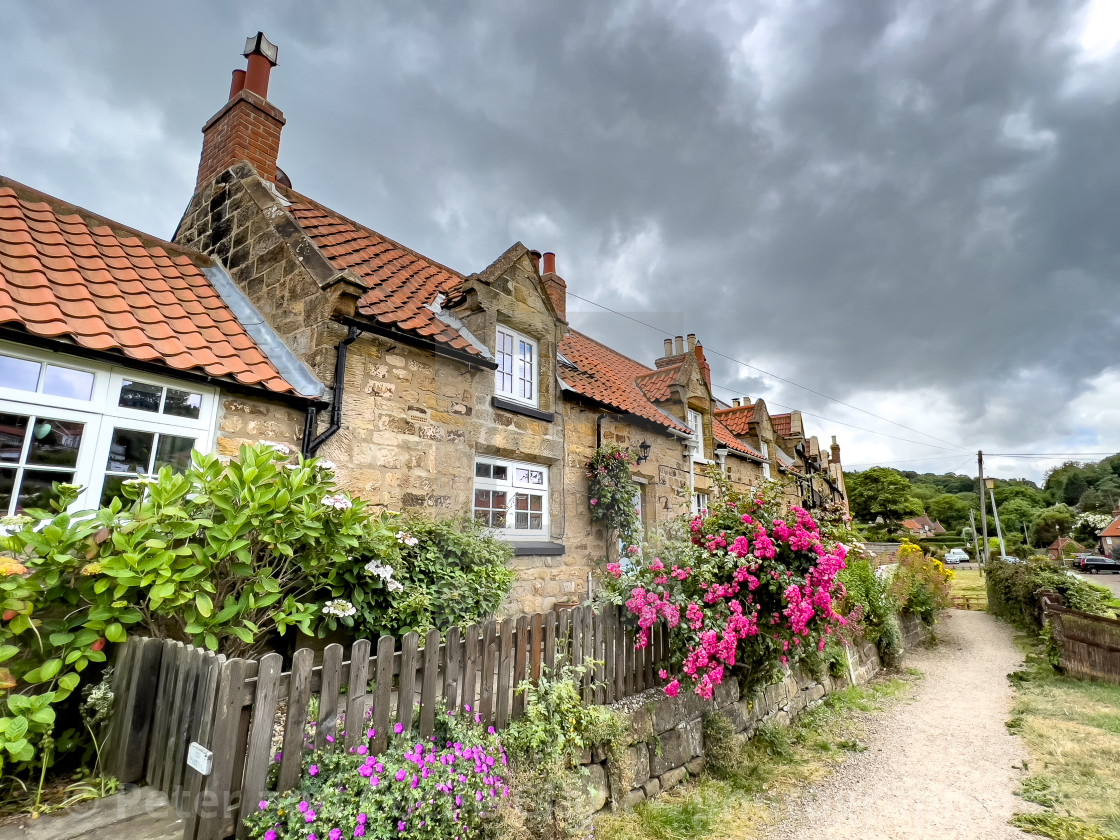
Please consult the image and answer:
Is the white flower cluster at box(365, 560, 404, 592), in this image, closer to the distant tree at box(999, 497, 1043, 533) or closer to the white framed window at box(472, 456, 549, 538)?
the white framed window at box(472, 456, 549, 538)

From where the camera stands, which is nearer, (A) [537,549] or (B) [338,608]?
(B) [338,608]

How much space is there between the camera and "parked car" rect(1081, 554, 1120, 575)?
4778 centimetres

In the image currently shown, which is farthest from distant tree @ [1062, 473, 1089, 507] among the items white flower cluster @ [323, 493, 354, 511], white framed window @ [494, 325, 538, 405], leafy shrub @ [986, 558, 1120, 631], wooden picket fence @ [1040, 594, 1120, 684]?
white flower cluster @ [323, 493, 354, 511]

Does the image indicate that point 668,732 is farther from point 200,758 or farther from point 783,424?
point 783,424

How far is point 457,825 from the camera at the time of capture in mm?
3154

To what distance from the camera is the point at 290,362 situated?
649 centimetres

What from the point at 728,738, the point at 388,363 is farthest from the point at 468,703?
the point at 388,363

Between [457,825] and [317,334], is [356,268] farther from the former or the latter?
[457,825]

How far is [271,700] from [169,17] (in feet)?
28.8

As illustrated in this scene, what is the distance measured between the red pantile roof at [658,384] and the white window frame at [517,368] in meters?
5.23

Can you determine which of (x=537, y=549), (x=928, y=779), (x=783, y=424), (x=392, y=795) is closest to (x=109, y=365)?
(x=392, y=795)

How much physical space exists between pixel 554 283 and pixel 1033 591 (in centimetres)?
1616

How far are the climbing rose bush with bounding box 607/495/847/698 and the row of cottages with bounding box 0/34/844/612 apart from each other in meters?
2.98

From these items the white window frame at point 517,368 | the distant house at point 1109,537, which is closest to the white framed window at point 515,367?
the white window frame at point 517,368
